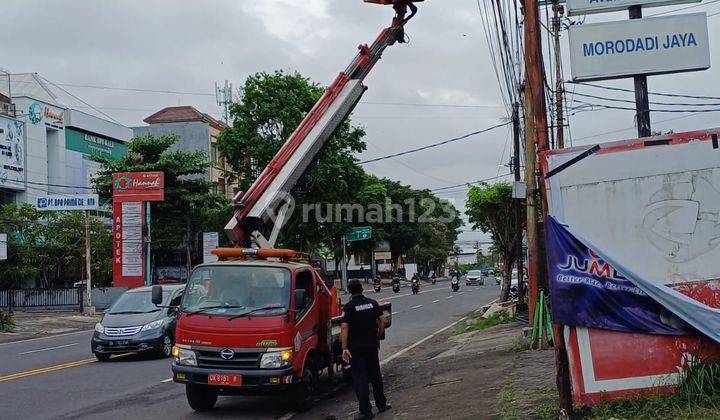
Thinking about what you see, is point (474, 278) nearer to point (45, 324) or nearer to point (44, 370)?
point (45, 324)

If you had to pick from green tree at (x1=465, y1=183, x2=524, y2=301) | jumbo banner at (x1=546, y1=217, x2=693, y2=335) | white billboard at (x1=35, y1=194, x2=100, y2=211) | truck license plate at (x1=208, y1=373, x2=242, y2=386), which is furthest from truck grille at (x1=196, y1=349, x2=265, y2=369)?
white billboard at (x1=35, y1=194, x2=100, y2=211)

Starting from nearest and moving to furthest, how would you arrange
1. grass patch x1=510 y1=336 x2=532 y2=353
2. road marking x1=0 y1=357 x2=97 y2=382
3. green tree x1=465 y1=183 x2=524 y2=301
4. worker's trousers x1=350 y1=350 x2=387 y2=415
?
1. worker's trousers x1=350 y1=350 x2=387 y2=415
2. road marking x1=0 y1=357 x2=97 y2=382
3. grass patch x1=510 y1=336 x2=532 y2=353
4. green tree x1=465 y1=183 x2=524 y2=301

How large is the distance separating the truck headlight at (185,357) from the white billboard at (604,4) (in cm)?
740

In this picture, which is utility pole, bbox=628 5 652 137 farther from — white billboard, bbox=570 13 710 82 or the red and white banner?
the red and white banner

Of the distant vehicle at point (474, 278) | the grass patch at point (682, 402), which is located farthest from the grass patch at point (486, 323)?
the distant vehicle at point (474, 278)

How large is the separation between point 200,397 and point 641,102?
24.9 ft

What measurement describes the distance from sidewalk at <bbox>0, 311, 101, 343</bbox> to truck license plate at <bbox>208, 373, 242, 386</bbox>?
57.7ft

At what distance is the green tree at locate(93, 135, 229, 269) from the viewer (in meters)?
41.1

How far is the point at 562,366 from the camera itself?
726 cm

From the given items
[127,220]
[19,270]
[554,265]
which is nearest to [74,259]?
[19,270]

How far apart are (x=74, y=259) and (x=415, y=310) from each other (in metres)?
19.7

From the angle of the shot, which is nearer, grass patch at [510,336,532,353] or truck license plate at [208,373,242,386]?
truck license plate at [208,373,242,386]

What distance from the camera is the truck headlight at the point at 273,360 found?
29.8 feet

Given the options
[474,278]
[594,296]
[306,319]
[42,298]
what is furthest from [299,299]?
[474,278]
